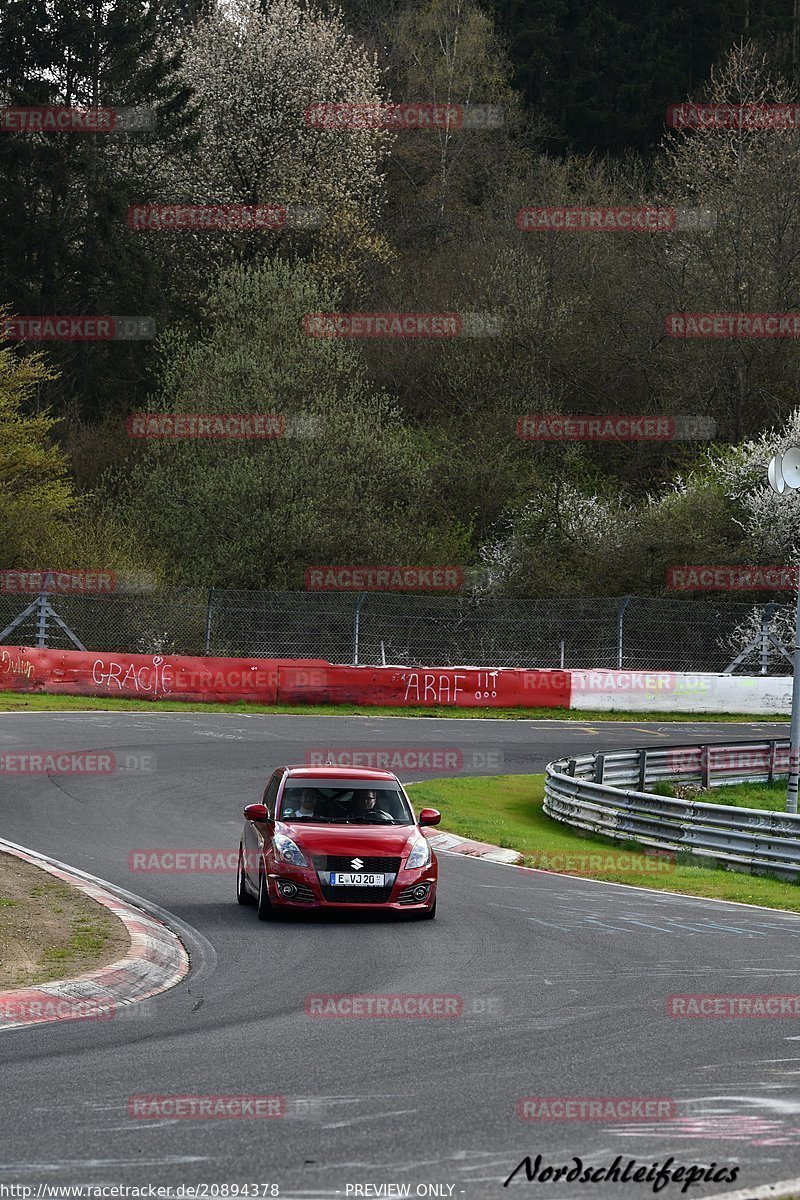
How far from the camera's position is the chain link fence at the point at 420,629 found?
120 feet

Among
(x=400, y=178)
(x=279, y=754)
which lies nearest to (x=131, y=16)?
(x=400, y=178)

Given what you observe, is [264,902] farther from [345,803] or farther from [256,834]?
[345,803]

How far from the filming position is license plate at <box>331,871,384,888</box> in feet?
44.1

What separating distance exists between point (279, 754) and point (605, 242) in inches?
1513

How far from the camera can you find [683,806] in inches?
790

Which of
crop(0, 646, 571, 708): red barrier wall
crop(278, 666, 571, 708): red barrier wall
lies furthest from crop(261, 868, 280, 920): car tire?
crop(278, 666, 571, 708): red barrier wall

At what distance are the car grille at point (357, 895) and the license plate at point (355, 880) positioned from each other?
38mm

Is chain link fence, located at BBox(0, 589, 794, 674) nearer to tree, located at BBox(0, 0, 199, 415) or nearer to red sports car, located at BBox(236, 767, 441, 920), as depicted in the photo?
tree, located at BBox(0, 0, 199, 415)

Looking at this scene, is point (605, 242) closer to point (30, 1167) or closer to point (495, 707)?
point (495, 707)

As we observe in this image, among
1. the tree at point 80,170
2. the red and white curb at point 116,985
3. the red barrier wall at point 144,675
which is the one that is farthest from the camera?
the tree at point 80,170

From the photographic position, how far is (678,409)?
178ft

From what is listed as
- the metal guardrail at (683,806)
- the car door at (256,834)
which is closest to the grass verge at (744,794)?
the metal guardrail at (683,806)

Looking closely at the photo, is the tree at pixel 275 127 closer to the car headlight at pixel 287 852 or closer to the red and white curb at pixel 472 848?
the red and white curb at pixel 472 848

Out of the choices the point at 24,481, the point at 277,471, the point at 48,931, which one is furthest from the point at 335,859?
the point at 277,471
